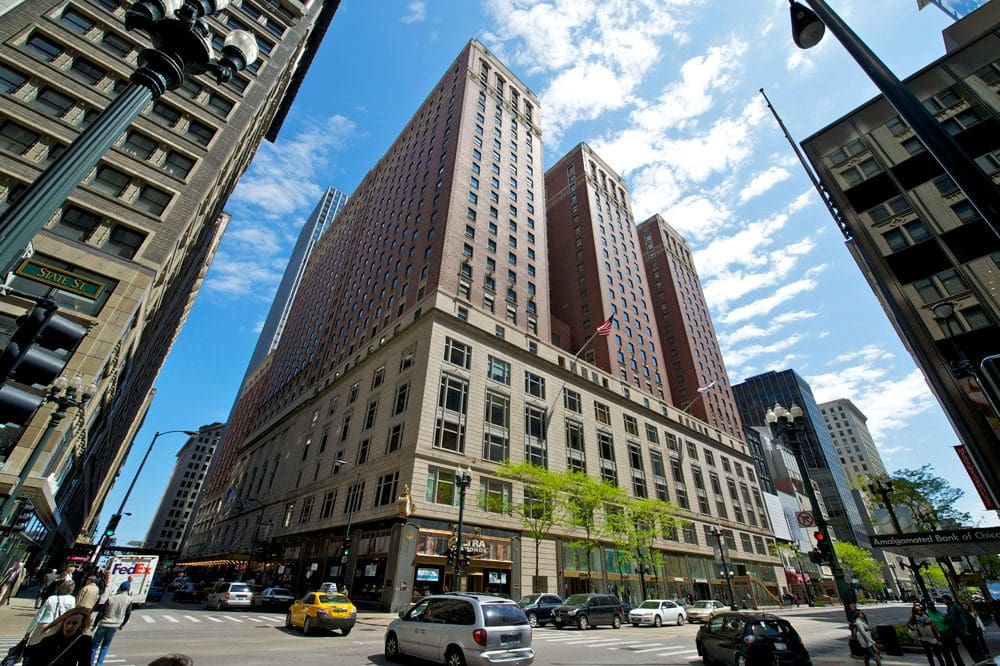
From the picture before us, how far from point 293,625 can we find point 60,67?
37.3 meters

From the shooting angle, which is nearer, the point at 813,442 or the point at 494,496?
the point at 494,496

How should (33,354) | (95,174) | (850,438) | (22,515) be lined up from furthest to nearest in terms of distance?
(850,438) → (95,174) → (22,515) → (33,354)

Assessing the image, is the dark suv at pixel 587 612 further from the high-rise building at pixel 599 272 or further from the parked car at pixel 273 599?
the high-rise building at pixel 599 272

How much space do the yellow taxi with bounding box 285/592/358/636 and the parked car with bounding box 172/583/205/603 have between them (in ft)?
100

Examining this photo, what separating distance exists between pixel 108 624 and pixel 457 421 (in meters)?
28.1

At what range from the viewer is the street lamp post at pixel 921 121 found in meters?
4.43

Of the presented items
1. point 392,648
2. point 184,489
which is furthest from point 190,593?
point 184,489

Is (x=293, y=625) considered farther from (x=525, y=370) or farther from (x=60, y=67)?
(x=60, y=67)

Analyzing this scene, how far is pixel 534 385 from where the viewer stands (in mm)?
45031

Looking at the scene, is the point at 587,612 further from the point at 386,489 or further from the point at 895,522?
the point at 895,522

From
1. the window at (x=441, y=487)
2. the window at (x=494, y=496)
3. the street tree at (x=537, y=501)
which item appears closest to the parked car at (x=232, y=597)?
the window at (x=441, y=487)

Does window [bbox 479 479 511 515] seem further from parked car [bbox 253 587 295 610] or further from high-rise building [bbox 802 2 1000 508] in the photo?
high-rise building [bbox 802 2 1000 508]

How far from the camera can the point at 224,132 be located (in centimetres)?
3500

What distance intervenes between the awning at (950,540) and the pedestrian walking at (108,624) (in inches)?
1114
